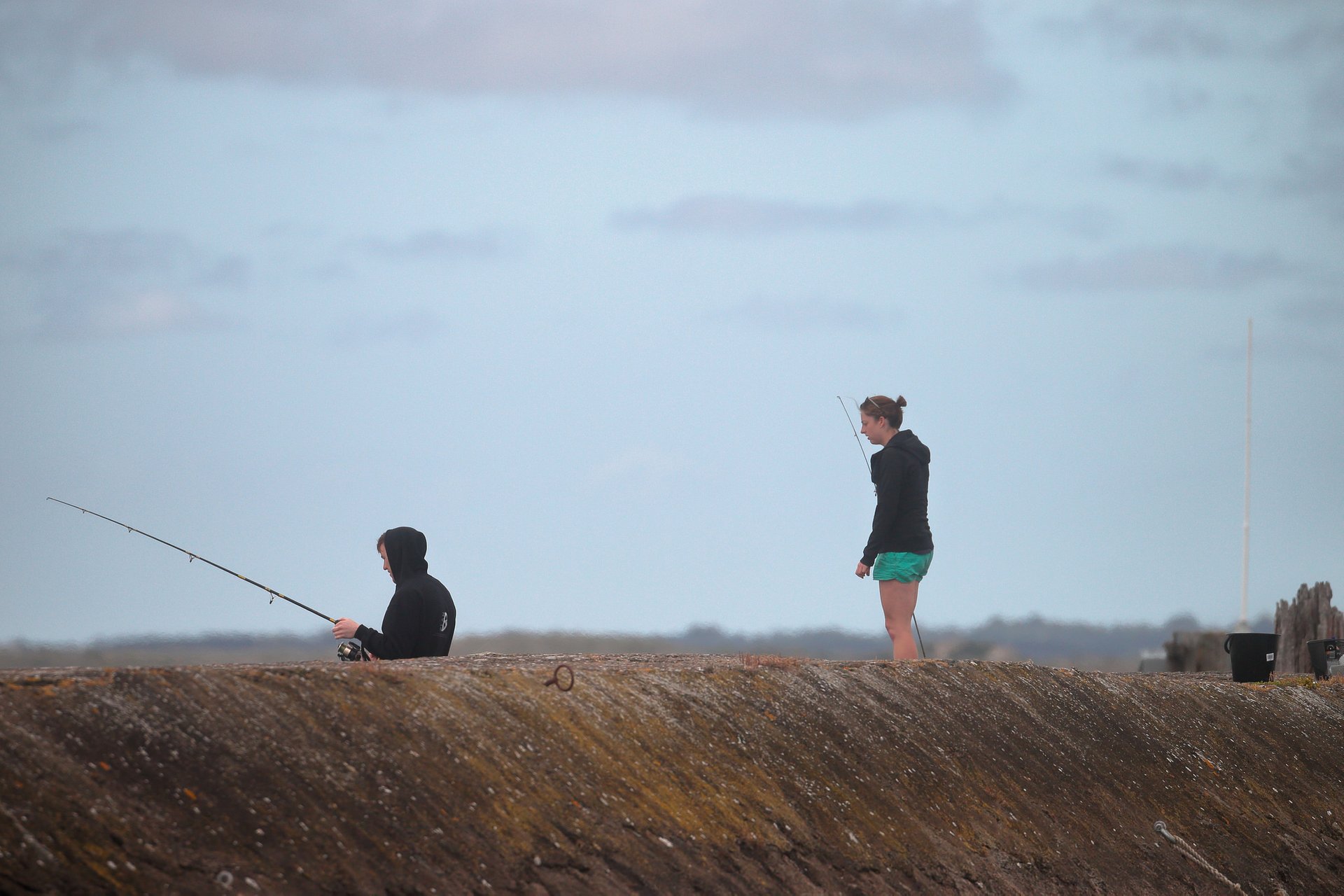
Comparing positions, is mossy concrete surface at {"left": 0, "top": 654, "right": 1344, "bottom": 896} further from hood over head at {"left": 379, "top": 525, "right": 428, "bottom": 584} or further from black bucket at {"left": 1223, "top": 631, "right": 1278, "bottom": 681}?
black bucket at {"left": 1223, "top": 631, "right": 1278, "bottom": 681}

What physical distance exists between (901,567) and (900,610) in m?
0.36

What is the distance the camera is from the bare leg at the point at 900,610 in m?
11.2

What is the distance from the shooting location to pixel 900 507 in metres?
11.3

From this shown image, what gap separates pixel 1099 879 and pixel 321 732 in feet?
17.5

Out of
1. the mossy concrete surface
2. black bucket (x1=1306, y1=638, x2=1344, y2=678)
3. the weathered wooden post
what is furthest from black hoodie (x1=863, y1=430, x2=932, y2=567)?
the weathered wooden post

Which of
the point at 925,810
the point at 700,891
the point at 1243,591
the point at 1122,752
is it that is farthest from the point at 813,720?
the point at 1243,591

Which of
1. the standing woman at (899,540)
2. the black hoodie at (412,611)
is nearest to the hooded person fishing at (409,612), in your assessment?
the black hoodie at (412,611)

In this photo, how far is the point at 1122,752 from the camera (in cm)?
1075

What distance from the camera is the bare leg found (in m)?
11.2

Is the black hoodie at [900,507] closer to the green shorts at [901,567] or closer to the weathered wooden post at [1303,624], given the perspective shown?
the green shorts at [901,567]

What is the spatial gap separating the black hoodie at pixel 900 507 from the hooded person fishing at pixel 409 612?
338 cm

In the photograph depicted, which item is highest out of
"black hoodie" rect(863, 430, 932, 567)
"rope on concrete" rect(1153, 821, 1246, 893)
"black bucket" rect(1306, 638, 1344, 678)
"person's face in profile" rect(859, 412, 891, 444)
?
"person's face in profile" rect(859, 412, 891, 444)

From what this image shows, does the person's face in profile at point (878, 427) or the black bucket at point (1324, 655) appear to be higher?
the person's face in profile at point (878, 427)

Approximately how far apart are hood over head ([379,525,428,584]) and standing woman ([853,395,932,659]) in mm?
3500
